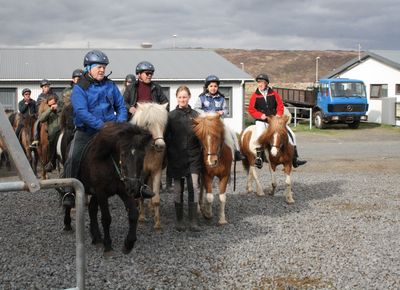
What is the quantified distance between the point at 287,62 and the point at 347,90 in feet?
242

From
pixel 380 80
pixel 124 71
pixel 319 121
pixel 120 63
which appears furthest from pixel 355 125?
pixel 120 63

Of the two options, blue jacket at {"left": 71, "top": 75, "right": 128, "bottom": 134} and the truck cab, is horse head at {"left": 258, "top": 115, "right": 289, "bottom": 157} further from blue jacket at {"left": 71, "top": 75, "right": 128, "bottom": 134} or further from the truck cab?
the truck cab

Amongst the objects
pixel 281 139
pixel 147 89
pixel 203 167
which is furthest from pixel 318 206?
pixel 147 89

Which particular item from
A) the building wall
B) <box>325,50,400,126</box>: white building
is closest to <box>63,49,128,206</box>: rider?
<box>325,50,400,126</box>: white building

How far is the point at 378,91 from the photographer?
111 feet

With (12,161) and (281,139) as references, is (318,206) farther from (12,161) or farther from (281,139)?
(12,161)

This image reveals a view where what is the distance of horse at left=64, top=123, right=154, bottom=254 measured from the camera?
582 centimetres

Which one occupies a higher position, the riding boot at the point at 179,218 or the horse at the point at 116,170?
the horse at the point at 116,170

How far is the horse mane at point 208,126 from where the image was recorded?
764cm

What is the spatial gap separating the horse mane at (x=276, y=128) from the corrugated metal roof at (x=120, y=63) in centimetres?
1734

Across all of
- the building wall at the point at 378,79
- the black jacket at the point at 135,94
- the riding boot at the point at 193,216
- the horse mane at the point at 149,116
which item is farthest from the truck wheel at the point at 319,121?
the horse mane at the point at 149,116

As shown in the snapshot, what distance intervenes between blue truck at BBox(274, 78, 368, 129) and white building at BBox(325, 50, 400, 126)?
74.3 inches

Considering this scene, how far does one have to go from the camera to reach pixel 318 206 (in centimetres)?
982

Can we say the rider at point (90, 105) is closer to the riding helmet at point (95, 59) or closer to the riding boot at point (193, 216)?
the riding helmet at point (95, 59)
